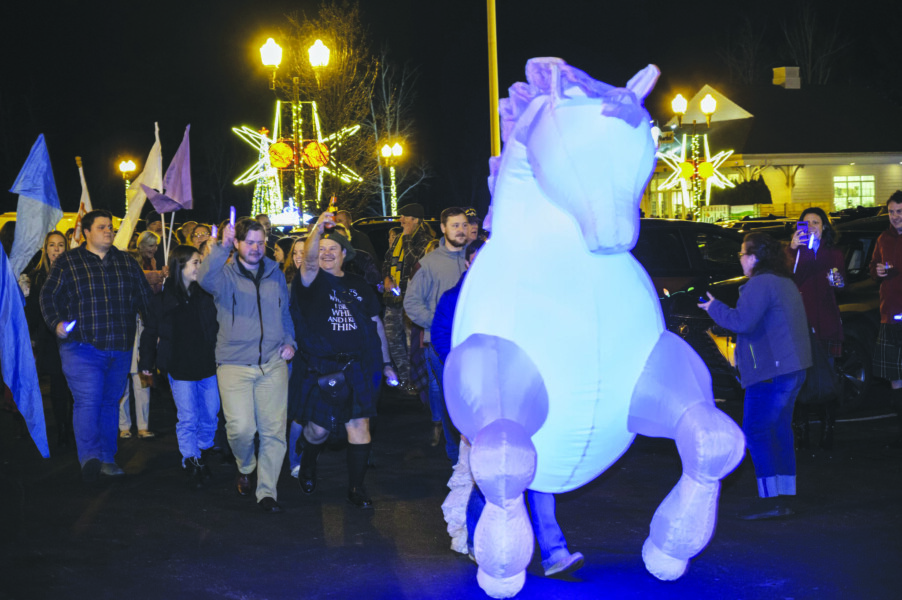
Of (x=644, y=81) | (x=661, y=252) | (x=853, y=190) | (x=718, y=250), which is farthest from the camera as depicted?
(x=853, y=190)

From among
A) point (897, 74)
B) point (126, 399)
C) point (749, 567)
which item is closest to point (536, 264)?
point (749, 567)

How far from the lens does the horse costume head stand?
3.41 m

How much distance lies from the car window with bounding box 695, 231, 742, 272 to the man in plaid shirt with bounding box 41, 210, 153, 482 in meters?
6.10

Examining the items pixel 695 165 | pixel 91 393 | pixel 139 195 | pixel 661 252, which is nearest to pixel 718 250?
pixel 661 252

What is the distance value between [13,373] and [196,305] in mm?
1413

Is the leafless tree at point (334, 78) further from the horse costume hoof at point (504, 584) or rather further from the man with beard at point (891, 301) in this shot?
the horse costume hoof at point (504, 584)

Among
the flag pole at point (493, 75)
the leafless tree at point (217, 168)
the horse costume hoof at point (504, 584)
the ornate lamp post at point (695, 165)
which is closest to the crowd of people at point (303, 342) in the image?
the horse costume hoof at point (504, 584)

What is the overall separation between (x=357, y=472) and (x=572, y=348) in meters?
3.38

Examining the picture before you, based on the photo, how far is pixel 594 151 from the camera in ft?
11.2

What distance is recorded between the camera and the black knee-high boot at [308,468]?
6867mm

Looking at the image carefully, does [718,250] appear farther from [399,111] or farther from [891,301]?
[399,111]

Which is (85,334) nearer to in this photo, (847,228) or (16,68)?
(847,228)

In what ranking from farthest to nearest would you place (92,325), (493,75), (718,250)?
(493,75) < (718,250) < (92,325)

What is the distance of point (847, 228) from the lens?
9875 mm
